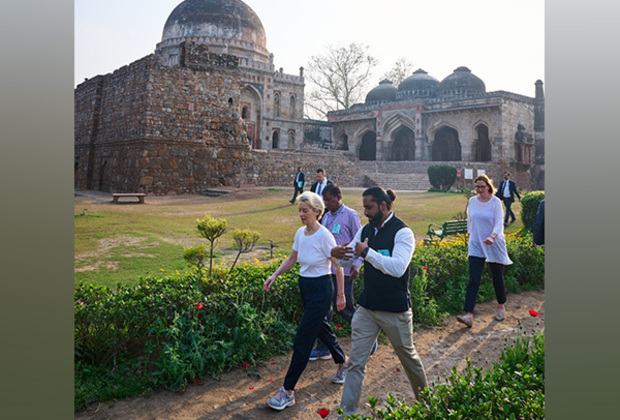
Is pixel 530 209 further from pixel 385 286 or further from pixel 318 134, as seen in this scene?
pixel 318 134

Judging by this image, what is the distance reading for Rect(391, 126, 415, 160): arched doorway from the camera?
93.9 ft

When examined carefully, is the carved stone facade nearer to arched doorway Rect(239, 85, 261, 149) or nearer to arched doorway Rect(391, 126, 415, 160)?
arched doorway Rect(391, 126, 415, 160)

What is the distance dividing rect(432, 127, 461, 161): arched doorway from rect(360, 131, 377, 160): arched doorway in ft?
13.9

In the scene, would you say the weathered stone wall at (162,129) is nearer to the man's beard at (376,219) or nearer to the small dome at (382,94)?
the man's beard at (376,219)

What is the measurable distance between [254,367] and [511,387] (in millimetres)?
1981

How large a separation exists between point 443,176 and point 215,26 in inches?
630

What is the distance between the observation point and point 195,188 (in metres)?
13.4

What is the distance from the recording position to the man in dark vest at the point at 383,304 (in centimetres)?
271

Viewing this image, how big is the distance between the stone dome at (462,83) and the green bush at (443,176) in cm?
1041

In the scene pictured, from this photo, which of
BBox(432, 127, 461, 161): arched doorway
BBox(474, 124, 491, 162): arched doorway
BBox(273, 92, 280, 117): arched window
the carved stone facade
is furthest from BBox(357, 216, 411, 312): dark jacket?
BBox(273, 92, 280, 117): arched window

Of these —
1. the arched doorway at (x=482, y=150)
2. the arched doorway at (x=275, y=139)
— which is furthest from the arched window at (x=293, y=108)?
the arched doorway at (x=482, y=150)
